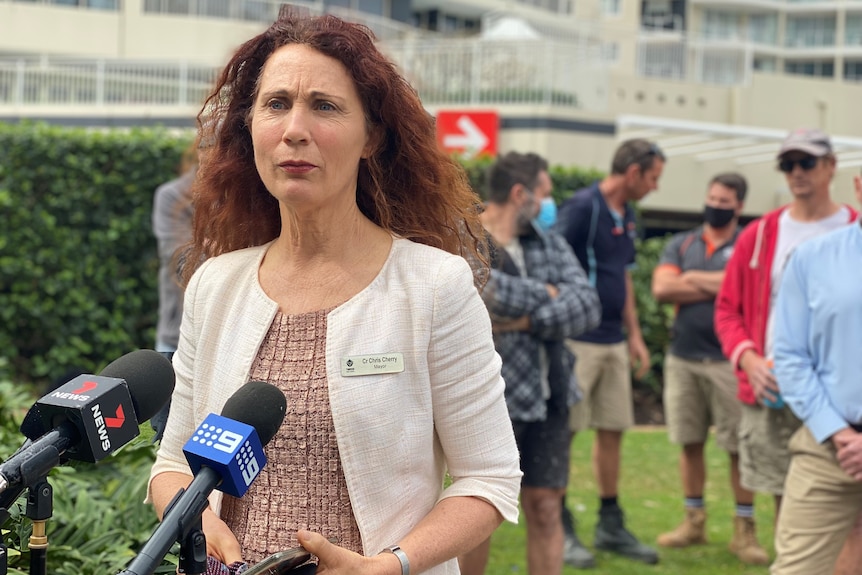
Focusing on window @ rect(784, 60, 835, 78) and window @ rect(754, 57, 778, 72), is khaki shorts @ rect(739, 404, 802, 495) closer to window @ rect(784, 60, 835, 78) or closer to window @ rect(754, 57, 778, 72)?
window @ rect(754, 57, 778, 72)

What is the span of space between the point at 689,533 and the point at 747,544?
422 mm

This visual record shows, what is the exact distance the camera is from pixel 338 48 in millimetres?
2656

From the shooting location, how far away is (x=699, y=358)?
795cm

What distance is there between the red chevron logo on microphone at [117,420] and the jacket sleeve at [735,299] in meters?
4.91

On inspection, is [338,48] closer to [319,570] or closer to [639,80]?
[319,570]

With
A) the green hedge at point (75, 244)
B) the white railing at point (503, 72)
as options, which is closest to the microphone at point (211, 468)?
the green hedge at point (75, 244)

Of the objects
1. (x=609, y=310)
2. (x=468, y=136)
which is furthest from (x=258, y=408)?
(x=468, y=136)

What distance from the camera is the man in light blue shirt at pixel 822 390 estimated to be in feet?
15.8

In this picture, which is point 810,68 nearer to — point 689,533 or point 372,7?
point 372,7

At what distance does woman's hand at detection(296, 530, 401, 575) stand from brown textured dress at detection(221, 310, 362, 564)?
6.7 inches

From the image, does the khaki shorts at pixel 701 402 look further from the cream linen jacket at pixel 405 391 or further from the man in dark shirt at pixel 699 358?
the cream linen jacket at pixel 405 391

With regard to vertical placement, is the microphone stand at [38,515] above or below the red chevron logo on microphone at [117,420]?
below

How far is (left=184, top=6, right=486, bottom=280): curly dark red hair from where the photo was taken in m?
2.73

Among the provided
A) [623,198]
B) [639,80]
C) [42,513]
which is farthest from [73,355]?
[639,80]
